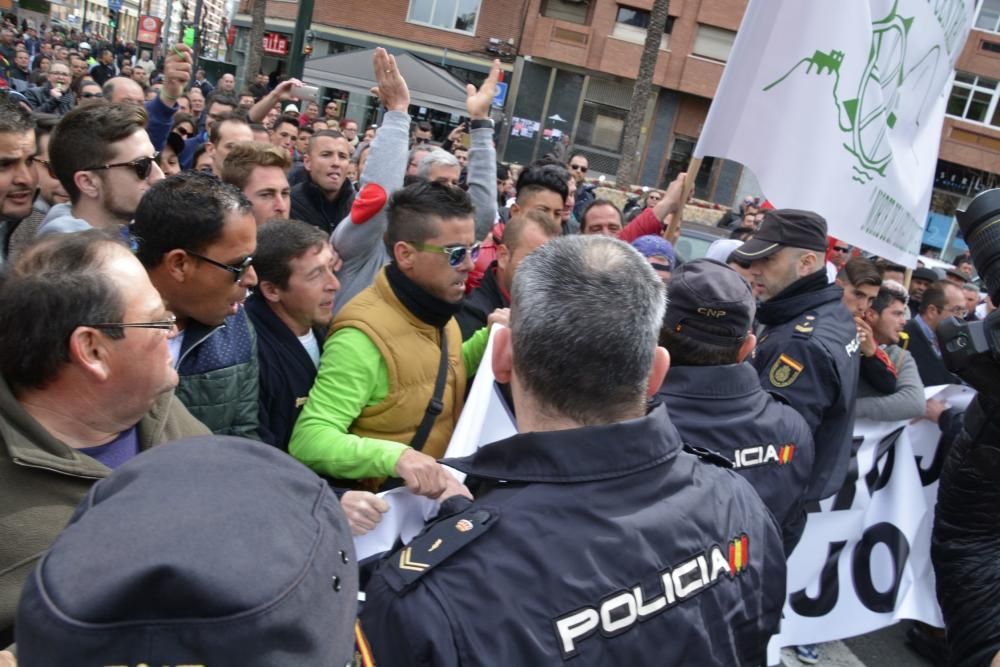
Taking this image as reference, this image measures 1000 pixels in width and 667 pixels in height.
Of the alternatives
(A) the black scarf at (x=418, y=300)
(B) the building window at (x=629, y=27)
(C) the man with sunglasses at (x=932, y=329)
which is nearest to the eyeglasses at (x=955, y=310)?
(C) the man with sunglasses at (x=932, y=329)

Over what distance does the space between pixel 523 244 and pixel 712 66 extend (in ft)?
98.9

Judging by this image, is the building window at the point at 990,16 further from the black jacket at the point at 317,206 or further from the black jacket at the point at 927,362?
the black jacket at the point at 317,206

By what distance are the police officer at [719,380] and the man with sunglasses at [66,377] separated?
1318mm

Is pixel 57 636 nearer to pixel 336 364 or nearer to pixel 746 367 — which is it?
pixel 336 364

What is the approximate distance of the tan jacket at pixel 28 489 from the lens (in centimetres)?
148

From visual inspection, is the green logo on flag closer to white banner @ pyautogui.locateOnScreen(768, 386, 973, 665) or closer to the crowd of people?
the crowd of people

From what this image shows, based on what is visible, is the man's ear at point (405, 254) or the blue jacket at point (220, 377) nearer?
the blue jacket at point (220, 377)

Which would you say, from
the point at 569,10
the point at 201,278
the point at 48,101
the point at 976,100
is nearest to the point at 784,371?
the point at 201,278

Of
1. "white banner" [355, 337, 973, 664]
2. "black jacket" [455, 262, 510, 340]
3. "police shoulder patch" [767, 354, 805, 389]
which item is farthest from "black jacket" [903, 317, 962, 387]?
"black jacket" [455, 262, 510, 340]

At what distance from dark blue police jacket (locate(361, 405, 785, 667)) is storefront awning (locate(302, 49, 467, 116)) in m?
16.2

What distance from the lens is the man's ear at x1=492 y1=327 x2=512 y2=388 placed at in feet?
5.21

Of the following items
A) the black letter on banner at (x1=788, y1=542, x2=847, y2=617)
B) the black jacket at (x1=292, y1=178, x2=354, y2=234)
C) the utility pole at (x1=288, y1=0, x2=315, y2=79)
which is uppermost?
the utility pole at (x1=288, y1=0, x2=315, y2=79)

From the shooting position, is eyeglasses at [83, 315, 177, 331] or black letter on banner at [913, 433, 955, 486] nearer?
eyeglasses at [83, 315, 177, 331]

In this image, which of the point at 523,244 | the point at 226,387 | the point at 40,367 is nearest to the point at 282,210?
the point at 523,244
